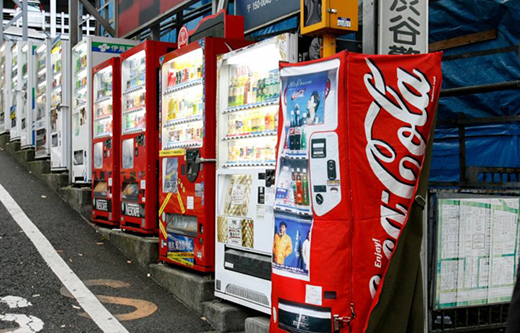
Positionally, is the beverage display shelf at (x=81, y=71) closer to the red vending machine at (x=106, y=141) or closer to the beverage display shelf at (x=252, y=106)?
the red vending machine at (x=106, y=141)

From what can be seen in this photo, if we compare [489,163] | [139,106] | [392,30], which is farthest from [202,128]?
[489,163]

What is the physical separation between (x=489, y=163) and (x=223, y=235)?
103 inches

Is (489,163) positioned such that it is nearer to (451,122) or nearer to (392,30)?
(451,122)

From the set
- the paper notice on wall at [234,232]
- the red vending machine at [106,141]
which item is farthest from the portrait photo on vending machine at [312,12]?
the red vending machine at [106,141]

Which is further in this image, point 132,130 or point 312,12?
point 132,130

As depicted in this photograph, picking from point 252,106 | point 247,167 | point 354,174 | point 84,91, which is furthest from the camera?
point 84,91

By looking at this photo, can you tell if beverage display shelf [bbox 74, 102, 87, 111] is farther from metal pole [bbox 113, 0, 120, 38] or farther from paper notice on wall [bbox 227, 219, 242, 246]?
paper notice on wall [bbox 227, 219, 242, 246]

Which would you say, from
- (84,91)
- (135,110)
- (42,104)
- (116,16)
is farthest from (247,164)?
(42,104)

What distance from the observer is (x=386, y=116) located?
4066mm

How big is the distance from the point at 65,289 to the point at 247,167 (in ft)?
7.75

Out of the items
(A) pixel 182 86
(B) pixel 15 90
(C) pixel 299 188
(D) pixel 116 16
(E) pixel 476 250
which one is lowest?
(E) pixel 476 250

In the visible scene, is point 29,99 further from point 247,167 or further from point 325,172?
point 325,172

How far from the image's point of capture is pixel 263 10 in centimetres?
734

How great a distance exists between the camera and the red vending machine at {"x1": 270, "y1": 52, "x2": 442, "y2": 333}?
157 inches
